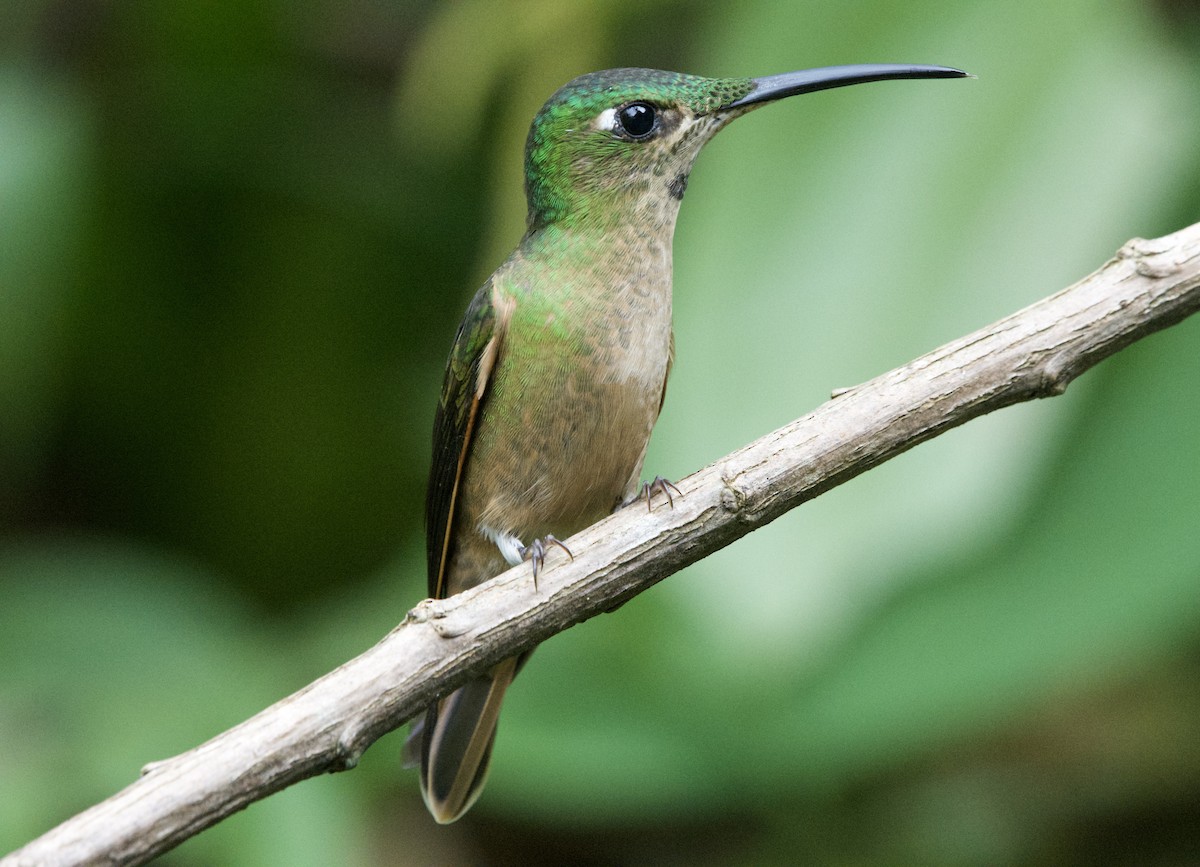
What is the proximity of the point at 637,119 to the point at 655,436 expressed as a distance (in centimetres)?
80

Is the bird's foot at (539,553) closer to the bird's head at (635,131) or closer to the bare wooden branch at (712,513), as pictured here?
the bare wooden branch at (712,513)

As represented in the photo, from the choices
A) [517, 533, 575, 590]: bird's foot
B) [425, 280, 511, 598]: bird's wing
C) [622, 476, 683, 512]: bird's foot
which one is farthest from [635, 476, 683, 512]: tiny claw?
[425, 280, 511, 598]: bird's wing

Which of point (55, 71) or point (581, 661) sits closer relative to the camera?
point (581, 661)

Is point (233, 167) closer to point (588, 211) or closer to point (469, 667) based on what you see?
point (588, 211)

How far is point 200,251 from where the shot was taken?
4.94 meters

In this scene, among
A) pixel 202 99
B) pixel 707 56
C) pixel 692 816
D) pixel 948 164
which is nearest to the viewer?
pixel 948 164

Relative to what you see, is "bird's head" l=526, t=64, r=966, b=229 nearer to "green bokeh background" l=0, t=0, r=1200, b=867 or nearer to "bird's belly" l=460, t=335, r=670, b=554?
"bird's belly" l=460, t=335, r=670, b=554

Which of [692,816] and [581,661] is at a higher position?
[581,661]

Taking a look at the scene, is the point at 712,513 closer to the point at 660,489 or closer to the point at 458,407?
the point at 660,489

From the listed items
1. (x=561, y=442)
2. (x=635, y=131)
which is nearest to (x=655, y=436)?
(x=561, y=442)

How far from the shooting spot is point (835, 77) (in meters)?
2.83

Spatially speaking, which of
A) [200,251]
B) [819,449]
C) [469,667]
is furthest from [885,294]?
[200,251]

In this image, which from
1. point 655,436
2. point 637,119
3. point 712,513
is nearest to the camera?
point 712,513

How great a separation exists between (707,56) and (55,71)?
2.55 m
